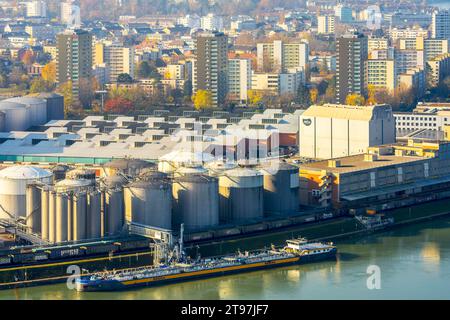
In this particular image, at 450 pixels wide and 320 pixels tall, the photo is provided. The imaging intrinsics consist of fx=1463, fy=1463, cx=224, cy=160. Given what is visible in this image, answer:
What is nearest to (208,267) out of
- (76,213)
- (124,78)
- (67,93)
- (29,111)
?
(76,213)

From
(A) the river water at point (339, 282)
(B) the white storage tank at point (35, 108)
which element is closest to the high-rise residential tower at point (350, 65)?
(B) the white storage tank at point (35, 108)

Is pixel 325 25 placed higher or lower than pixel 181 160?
higher

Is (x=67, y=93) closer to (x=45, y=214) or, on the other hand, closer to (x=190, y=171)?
(x=190, y=171)

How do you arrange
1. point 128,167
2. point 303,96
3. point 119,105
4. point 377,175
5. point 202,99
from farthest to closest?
point 303,96 → point 202,99 → point 119,105 → point 377,175 → point 128,167

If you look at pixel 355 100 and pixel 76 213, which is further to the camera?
pixel 355 100

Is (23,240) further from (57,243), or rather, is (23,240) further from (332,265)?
(332,265)

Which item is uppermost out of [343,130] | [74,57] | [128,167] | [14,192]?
[74,57]

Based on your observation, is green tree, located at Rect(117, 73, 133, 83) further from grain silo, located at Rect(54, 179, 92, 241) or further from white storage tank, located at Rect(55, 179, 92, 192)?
grain silo, located at Rect(54, 179, 92, 241)
